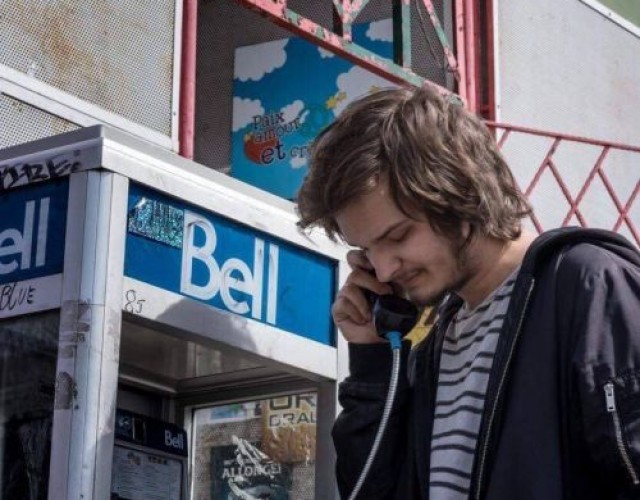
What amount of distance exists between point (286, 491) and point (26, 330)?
88cm

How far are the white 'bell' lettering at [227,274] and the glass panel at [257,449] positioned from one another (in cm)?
34

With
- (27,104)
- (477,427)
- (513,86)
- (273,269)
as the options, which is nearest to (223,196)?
(273,269)

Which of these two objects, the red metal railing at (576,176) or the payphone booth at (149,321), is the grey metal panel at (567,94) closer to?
the red metal railing at (576,176)

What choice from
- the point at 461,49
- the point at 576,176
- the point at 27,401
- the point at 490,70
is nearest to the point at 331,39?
the point at 461,49

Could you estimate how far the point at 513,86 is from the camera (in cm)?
618

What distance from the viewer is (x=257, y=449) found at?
10.1ft

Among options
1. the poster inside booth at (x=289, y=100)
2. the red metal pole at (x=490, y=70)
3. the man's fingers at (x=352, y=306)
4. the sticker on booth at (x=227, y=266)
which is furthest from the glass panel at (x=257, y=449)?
the red metal pole at (x=490, y=70)

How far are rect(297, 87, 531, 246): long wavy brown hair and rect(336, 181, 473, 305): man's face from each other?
0.01 metres

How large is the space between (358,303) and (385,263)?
0.32 metres

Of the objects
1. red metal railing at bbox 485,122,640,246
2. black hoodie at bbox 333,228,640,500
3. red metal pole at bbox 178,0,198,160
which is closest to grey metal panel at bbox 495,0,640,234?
red metal railing at bbox 485,122,640,246

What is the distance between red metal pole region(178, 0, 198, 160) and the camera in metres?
4.21

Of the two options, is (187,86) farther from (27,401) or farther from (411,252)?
(411,252)

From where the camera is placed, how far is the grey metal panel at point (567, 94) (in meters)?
6.09

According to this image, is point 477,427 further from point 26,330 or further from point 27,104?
point 27,104
